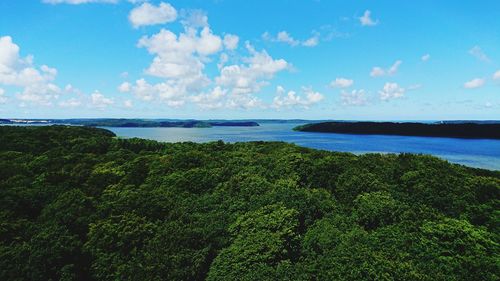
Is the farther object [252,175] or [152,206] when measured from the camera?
[252,175]

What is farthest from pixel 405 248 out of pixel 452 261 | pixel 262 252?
pixel 262 252

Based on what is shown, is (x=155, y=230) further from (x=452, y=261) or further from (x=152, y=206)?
(x=452, y=261)

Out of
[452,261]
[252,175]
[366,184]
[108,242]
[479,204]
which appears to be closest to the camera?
[452,261]

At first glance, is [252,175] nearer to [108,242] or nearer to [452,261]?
[108,242]

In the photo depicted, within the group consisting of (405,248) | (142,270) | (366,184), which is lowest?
(142,270)

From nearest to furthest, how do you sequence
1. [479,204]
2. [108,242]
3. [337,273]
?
[337,273] < [108,242] < [479,204]

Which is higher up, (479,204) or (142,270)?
(479,204)
